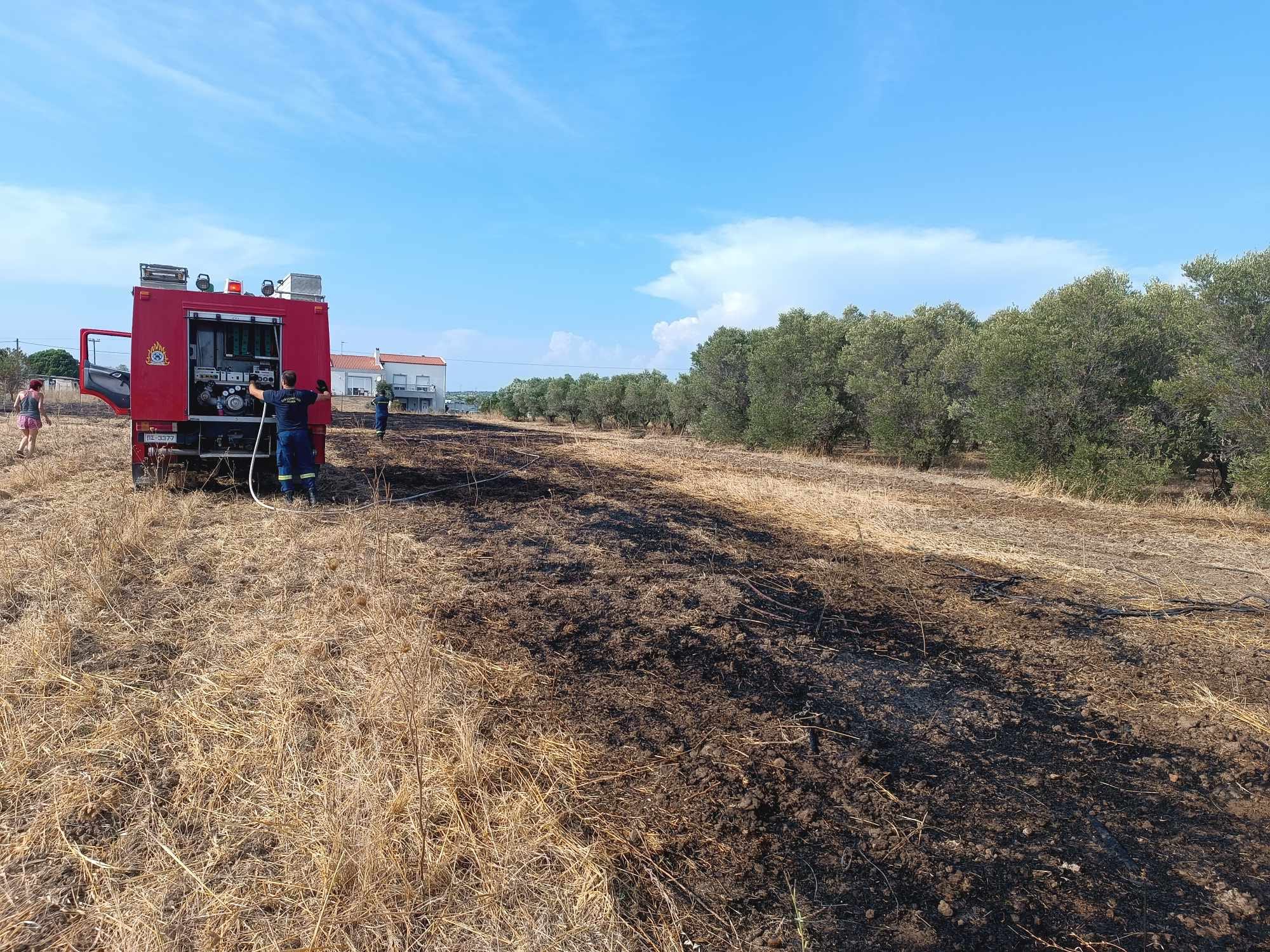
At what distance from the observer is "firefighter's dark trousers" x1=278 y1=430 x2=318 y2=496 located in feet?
30.6

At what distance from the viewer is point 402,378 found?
82188 millimetres

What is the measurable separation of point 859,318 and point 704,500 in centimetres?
1550

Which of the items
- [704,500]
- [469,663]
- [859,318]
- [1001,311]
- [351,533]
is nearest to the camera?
[469,663]

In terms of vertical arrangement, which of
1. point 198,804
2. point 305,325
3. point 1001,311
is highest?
point 1001,311

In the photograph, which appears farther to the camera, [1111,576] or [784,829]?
[1111,576]

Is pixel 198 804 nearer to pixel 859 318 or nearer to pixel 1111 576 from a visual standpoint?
pixel 1111 576

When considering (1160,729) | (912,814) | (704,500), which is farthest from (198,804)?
(704,500)

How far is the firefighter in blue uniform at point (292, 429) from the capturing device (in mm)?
9039

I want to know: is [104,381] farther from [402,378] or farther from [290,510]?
[402,378]

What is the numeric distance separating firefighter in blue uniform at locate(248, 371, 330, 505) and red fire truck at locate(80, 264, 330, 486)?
0.39 m

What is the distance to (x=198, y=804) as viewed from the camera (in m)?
2.93

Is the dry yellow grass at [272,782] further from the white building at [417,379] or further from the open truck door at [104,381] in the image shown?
the white building at [417,379]

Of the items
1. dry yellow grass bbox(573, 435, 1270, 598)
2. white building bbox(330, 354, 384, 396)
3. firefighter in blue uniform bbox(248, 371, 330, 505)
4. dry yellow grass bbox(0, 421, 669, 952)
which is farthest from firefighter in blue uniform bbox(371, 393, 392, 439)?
white building bbox(330, 354, 384, 396)

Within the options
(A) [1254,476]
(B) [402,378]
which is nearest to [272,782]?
(A) [1254,476]
